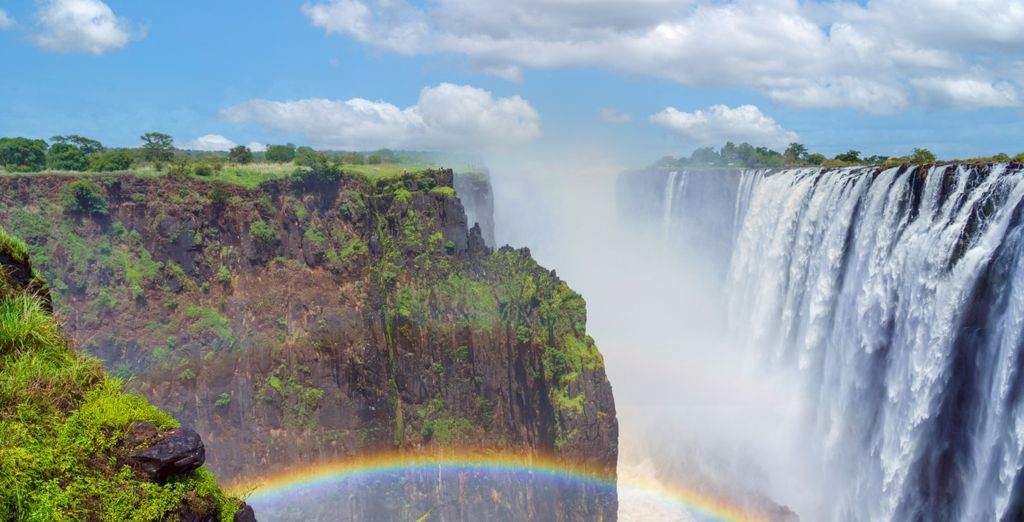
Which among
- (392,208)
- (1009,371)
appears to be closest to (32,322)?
(1009,371)

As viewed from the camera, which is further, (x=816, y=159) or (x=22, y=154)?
(x=816, y=159)

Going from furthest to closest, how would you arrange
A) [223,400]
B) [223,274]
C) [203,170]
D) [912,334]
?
[203,170] → [223,274] → [223,400] → [912,334]

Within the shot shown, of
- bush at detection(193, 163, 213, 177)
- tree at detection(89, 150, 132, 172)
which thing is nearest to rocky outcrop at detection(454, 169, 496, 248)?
bush at detection(193, 163, 213, 177)

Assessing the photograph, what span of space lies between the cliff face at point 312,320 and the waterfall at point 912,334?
11.3 meters

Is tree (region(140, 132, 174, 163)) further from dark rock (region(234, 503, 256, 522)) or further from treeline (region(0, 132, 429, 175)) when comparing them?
dark rock (region(234, 503, 256, 522))

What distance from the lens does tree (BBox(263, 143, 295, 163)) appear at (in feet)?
161

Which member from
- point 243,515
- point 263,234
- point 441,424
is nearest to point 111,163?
point 263,234

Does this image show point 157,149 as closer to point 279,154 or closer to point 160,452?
point 279,154

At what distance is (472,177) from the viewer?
55594 mm

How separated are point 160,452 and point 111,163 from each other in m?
41.6

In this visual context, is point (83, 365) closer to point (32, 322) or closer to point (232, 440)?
point (32, 322)

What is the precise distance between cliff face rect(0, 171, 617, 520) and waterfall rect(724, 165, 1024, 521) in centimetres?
1129

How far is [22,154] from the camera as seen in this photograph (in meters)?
44.2

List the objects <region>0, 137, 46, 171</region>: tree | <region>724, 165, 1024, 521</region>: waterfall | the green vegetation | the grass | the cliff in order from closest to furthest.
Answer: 1. the cliff
2. <region>724, 165, 1024, 521</region>: waterfall
3. the green vegetation
4. the grass
5. <region>0, 137, 46, 171</region>: tree
